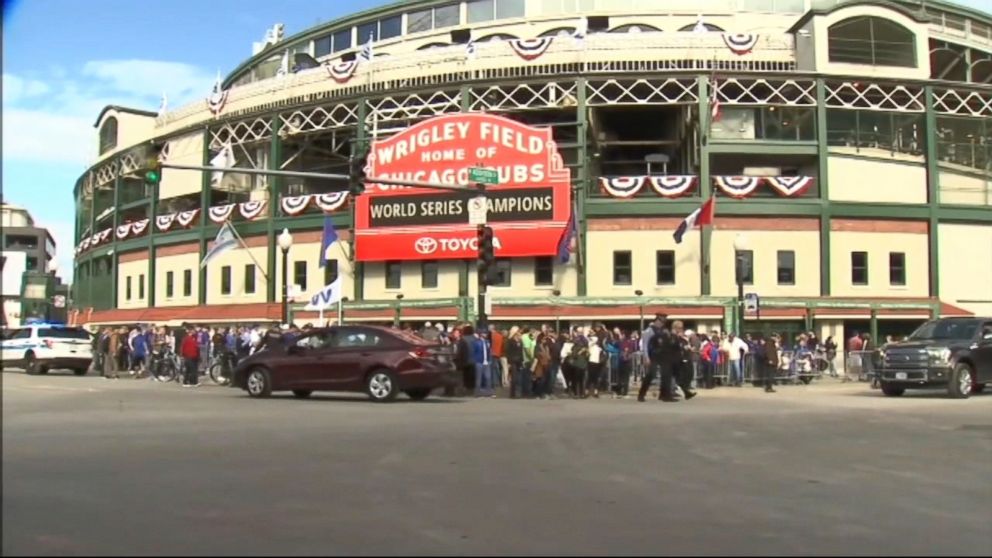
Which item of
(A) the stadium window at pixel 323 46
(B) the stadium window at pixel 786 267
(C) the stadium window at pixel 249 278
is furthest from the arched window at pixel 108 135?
(B) the stadium window at pixel 786 267

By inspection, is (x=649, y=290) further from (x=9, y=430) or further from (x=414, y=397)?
(x=9, y=430)

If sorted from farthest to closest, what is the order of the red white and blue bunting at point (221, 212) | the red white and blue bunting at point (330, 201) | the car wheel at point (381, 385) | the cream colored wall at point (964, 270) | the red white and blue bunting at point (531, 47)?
the red white and blue bunting at point (221, 212) → the red white and blue bunting at point (330, 201) → the red white and blue bunting at point (531, 47) → the cream colored wall at point (964, 270) → the car wheel at point (381, 385)

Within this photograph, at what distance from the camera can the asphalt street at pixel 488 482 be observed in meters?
7.30

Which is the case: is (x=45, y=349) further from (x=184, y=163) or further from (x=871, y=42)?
(x=871, y=42)

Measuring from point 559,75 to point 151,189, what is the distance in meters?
23.5

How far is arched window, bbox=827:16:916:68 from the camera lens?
4034cm

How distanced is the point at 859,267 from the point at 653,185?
8.81 meters

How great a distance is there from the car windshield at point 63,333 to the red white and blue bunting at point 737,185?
2353 centimetres

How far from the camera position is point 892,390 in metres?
24.0

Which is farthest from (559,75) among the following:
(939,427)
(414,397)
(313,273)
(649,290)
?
(939,427)

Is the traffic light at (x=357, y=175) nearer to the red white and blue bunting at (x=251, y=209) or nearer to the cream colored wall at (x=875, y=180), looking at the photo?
the red white and blue bunting at (x=251, y=209)

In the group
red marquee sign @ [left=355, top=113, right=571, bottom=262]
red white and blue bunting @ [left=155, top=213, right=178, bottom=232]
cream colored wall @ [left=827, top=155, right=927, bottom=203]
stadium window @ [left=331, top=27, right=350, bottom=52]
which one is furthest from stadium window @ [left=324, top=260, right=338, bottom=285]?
cream colored wall @ [left=827, top=155, right=927, bottom=203]

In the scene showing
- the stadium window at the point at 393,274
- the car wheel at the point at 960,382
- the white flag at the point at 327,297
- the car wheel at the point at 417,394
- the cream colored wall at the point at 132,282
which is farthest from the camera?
the cream colored wall at the point at 132,282

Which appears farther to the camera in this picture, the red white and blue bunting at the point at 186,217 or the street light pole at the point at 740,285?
the red white and blue bunting at the point at 186,217
